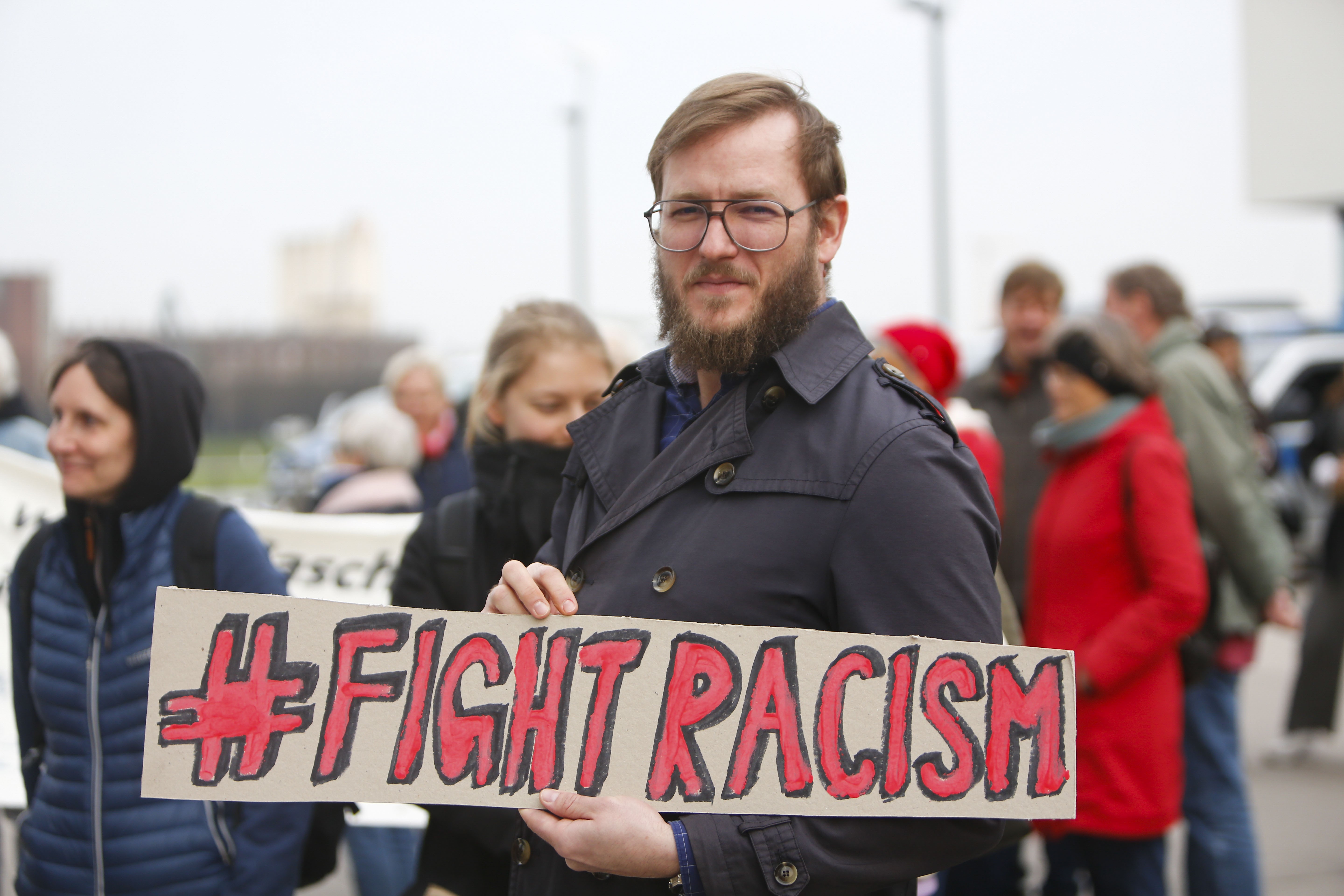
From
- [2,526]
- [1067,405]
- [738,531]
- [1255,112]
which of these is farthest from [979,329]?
[738,531]

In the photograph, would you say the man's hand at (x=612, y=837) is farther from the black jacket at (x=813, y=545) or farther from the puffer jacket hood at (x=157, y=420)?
the puffer jacket hood at (x=157, y=420)

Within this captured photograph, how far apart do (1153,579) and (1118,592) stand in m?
0.12

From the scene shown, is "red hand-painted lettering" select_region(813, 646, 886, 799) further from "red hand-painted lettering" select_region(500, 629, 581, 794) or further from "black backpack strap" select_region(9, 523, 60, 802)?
"black backpack strap" select_region(9, 523, 60, 802)

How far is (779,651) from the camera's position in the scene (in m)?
1.56

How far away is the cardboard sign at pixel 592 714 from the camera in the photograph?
1.55 meters

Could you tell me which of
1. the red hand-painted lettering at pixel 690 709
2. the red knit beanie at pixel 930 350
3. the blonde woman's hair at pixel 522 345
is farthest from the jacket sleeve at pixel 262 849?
the red knit beanie at pixel 930 350

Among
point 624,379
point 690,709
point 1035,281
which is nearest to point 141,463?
point 624,379

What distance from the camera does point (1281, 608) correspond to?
4020 millimetres

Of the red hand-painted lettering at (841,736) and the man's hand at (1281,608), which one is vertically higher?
the red hand-painted lettering at (841,736)

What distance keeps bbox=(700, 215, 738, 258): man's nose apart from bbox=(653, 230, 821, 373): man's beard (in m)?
0.01

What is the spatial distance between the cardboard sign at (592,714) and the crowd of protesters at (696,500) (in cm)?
7

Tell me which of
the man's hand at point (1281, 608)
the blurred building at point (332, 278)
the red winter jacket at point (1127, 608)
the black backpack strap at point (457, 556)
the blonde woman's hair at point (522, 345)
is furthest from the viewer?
the blurred building at point (332, 278)

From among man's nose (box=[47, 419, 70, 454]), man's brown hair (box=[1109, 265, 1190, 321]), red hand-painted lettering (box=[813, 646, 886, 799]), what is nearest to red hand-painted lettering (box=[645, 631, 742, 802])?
red hand-painted lettering (box=[813, 646, 886, 799])

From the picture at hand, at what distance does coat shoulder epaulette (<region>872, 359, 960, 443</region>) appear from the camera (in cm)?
160
